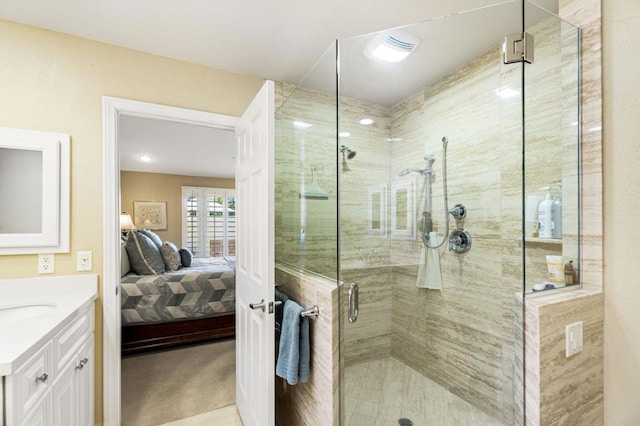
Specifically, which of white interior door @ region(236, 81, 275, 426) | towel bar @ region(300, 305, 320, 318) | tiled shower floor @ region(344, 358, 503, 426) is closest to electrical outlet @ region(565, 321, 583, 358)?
tiled shower floor @ region(344, 358, 503, 426)

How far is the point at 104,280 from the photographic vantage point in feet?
5.99

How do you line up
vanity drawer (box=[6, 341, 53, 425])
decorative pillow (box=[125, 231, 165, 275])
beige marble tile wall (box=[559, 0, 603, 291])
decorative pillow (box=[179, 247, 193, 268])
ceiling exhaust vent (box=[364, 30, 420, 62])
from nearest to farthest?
1. vanity drawer (box=[6, 341, 53, 425])
2. beige marble tile wall (box=[559, 0, 603, 291])
3. ceiling exhaust vent (box=[364, 30, 420, 62])
4. decorative pillow (box=[125, 231, 165, 275])
5. decorative pillow (box=[179, 247, 193, 268])

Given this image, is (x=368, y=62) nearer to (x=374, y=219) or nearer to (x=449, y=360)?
(x=374, y=219)

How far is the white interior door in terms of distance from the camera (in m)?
1.49

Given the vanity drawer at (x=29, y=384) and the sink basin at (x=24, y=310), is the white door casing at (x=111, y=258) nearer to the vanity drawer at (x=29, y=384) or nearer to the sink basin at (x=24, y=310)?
the sink basin at (x=24, y=310)

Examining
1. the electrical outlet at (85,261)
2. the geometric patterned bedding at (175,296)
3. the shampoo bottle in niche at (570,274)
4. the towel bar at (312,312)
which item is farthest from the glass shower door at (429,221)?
the geometric patterned bedding at (175,296)

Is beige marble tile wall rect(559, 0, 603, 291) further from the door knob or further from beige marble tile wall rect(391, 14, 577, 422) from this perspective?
the door knob

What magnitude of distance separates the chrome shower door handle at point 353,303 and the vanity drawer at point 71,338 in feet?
4.21

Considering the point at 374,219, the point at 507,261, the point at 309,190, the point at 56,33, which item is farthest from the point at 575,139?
the point at 56,33

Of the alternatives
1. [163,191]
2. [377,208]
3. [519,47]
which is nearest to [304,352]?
[377,208]

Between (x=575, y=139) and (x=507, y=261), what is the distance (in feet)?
2.28

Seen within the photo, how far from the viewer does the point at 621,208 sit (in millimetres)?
1143

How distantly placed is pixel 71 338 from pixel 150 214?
5261 millimetres

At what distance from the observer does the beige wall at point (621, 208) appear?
1111 mm
